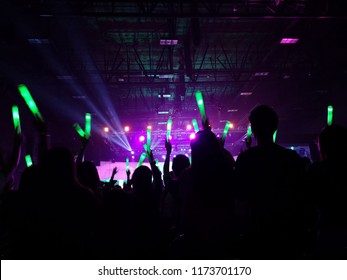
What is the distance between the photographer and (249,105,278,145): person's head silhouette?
74.0 inches

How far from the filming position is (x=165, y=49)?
1019cm

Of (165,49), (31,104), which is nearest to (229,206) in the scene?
(31,104)

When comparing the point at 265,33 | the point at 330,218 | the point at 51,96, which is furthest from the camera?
the point at 51,96

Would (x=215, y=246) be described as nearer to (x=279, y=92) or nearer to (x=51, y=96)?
(x=51, y=96)

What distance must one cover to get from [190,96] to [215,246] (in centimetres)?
1433

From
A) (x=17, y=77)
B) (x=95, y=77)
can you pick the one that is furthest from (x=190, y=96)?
(x=17, y=77)

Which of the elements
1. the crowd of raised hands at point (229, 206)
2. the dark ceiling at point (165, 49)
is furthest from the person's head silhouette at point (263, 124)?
the dark ceiling at point (165, 49)

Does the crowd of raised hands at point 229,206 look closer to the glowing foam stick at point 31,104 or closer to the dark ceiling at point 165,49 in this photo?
the glowing foam stick at point 31,104

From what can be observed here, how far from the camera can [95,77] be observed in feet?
37.4

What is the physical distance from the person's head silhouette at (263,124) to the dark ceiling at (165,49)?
5238mm

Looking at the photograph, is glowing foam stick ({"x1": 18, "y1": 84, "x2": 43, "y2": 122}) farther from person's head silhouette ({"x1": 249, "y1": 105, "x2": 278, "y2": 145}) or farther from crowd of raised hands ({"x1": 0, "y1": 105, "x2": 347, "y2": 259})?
person's head silhouette ({"x1": 249, "y1": 105, "x2": 278, "y2": 145})

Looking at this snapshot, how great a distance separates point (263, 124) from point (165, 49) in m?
8.94

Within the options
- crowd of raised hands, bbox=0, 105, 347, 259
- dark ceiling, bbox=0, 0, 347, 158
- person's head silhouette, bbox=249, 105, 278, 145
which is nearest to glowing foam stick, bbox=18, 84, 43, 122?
crowd of raised hands, bbox=0, 105, 347, 259
